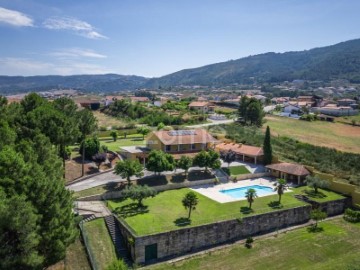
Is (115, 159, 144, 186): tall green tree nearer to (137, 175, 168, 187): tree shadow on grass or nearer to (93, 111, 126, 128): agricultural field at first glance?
(137, 175, 168, 187): tree shadow on grass

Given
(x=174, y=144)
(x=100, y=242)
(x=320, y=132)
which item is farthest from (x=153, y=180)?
(x=320, y=132)

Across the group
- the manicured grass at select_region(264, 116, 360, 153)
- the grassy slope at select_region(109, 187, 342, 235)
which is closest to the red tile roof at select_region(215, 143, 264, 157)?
the grassy slope at select_region(109, 187, 342, 235)

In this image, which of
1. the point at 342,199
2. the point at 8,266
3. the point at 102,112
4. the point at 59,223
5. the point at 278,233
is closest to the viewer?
the point at 8,266

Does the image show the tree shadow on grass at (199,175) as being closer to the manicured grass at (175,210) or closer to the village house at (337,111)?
the manicured grass at (175,210)

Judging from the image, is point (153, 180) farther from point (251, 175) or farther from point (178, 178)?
point (251, 175)

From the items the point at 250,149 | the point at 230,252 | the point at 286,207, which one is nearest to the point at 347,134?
the point at 250,149

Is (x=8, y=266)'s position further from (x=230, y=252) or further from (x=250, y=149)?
(x=250, y=149)

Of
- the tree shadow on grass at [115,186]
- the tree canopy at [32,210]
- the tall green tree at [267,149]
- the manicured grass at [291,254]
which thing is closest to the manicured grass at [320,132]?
the tall green tree at [267,149]
